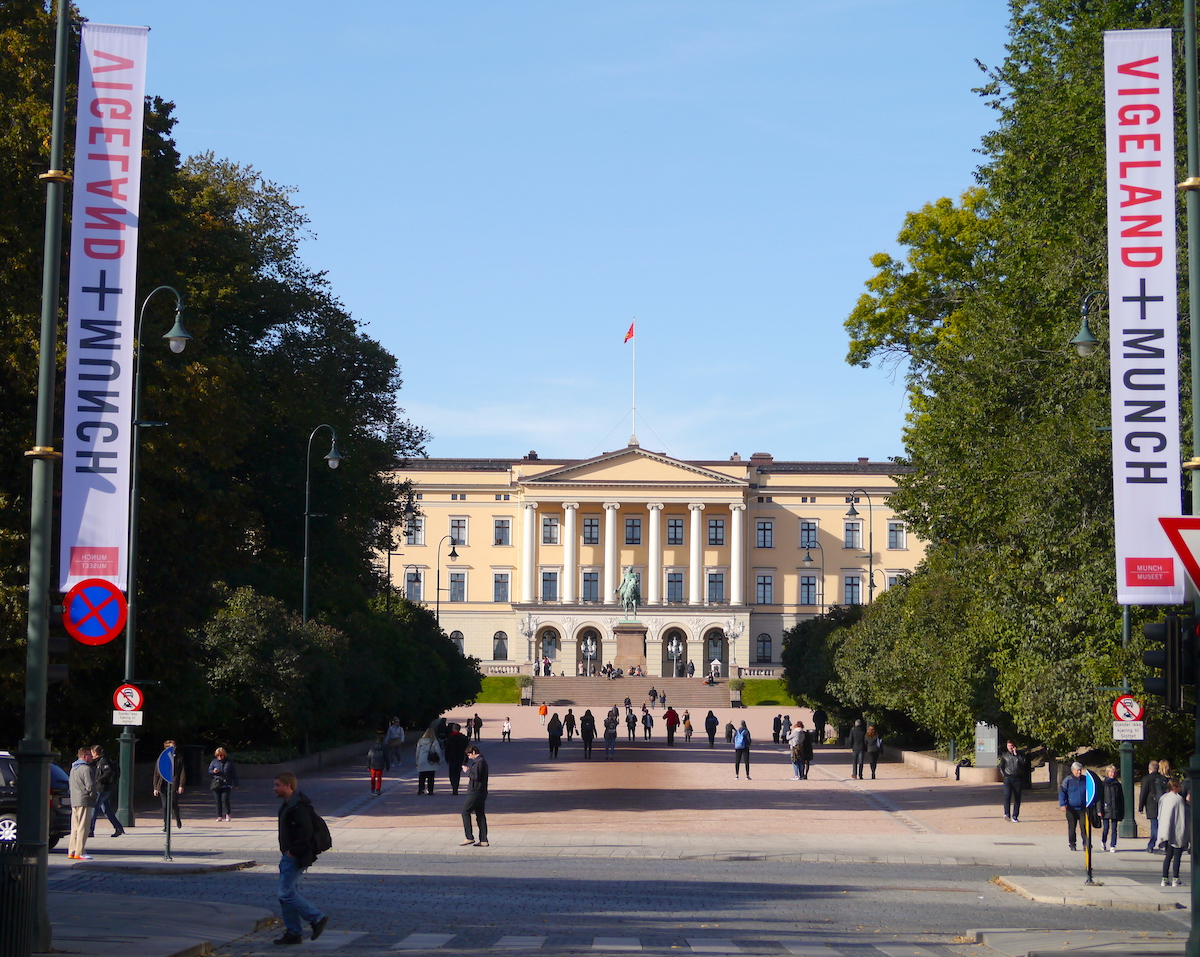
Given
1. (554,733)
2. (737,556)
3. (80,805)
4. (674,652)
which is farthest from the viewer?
(737,556)

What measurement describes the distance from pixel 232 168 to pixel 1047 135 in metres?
32.3

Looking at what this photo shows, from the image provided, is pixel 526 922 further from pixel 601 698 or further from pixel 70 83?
pixel 601 698

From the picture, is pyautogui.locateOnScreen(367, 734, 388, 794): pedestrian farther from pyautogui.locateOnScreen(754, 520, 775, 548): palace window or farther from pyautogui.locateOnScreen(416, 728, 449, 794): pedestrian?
pyautogui.locateOnScreen(754, 520, 775, 548): palace window

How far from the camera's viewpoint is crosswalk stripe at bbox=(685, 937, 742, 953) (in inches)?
513

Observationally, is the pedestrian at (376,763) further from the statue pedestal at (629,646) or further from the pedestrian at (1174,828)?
the statue pedestal at (629,646)

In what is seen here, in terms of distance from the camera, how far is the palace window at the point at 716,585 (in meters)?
132

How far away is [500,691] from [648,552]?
27203 millimetres

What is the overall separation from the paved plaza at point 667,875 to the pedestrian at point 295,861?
321 millimetres

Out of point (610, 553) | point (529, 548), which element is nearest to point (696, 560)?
point (610, 553)

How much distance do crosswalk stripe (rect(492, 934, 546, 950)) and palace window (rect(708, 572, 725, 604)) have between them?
391ft

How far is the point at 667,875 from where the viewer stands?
20.2 m

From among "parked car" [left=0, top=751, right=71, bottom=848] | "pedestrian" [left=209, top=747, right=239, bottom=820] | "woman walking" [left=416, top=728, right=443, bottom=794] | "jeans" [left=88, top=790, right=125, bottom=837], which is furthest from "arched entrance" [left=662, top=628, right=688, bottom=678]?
"parked car" [left=0, top=751, right=71, bottom=848]

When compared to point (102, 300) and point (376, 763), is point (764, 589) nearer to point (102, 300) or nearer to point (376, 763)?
point (376, 763)

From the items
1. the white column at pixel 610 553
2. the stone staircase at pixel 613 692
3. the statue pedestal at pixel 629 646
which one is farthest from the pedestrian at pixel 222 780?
the white column at pixel 610 553
